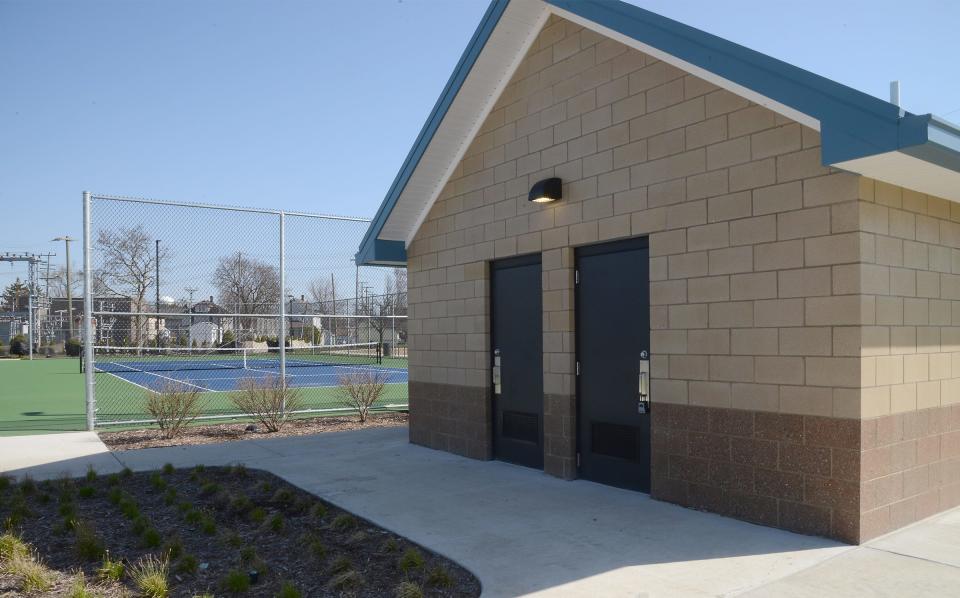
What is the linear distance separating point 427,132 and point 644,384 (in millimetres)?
4752

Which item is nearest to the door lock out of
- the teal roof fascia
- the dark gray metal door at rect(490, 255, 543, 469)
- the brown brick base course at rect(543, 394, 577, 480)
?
the brown brick base course at rect(543, 394, 577, 480)

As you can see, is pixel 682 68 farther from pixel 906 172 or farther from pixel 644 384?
pixel 644 384

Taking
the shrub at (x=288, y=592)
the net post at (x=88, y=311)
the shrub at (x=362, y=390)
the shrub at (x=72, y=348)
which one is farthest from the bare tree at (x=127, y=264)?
the shrub at (x=72, y=348)

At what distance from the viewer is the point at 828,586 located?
15.4 feet

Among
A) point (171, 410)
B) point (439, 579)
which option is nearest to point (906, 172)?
point (439, 579)

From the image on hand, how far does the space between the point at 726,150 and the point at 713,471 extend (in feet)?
9.80

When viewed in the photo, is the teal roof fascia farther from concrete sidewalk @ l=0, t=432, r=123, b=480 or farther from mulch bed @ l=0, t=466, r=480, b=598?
concrete sidewalk @ l=0, t=432, r=123, b=480

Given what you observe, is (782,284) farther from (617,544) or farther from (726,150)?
(617,544)

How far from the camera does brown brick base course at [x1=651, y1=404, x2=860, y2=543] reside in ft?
18.4

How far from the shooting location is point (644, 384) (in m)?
7.29

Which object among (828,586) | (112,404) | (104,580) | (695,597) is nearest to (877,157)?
(828,586)

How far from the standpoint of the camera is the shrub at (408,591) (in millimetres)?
4564

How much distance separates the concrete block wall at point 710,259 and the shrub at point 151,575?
4.51m

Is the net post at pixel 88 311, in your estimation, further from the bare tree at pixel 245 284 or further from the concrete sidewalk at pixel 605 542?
the concrete sidewalk at pixel 605 542
